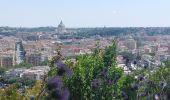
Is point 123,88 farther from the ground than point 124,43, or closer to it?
farther from the ground

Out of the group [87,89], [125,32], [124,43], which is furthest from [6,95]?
[125,32]

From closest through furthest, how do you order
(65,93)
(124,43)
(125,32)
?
1. (65,93)
2. (124,43)
3. (125,32)

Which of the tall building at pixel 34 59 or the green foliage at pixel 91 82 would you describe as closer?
the green foliage at pixel 91 82

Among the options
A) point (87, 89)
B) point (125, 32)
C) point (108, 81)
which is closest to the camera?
point (108, 81)

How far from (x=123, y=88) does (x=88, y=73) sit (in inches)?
85.1

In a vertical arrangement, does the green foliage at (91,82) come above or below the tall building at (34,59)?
above

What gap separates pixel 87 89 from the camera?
9.84 metres

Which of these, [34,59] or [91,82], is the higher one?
[91,82]

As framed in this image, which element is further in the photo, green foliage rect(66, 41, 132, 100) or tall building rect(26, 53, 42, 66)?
tall building rect(26, 53, 42, 66)

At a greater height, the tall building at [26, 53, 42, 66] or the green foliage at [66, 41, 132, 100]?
the green foliage at [66, 41, 132, 100]

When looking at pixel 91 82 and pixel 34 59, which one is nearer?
pixel 91 82

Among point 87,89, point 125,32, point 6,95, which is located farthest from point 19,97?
point 125,32

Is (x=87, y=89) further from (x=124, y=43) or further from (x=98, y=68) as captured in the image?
(x=124, y=43)

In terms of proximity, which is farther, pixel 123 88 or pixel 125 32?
pixel 125 32
